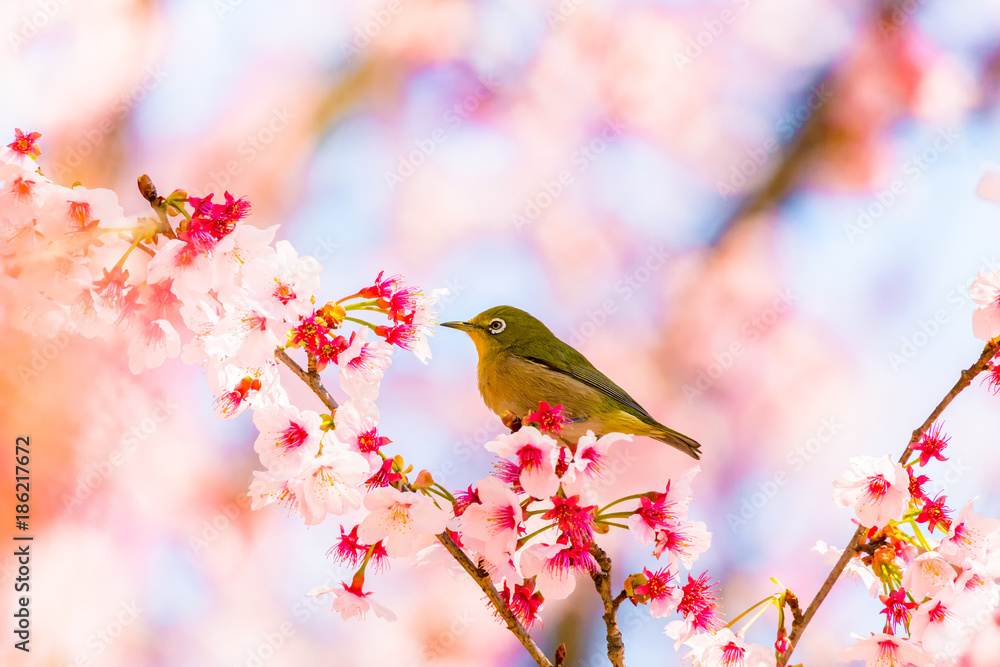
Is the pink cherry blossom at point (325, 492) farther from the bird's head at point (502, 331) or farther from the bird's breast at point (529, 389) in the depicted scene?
the bird's head at point (502, 331)

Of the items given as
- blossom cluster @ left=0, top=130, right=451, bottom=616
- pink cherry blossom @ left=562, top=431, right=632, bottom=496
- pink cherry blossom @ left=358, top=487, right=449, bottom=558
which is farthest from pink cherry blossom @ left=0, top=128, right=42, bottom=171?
pink cherry blossom @ left=562, top=431, right=632, bottom=496

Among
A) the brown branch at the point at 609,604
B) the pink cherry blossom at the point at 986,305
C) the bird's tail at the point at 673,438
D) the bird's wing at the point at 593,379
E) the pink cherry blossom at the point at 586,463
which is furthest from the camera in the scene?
the bird's wing at the point at 593,379

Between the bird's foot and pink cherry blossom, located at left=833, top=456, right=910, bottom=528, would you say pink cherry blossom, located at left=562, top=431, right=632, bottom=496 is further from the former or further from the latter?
pink cherry blossom, located at left=833, top=456, right=910, bottom=528

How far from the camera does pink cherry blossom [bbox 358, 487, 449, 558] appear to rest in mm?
1137

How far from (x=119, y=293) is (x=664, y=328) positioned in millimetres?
2257

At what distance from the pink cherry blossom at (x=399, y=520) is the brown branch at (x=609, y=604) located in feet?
0.82

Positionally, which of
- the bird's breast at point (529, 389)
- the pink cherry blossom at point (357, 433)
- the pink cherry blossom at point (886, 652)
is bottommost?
the pink cherry blossom at point (886, 652)

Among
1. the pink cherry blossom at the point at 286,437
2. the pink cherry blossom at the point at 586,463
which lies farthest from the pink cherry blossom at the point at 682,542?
the pink cherry blossom at the point at 286,437

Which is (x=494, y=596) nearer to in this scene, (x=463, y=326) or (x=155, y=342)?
(x=155, y=342)

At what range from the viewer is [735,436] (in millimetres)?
3084

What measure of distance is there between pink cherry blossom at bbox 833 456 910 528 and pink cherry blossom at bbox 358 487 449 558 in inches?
28.8

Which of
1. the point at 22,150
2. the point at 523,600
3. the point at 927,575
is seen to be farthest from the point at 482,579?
the point at 22,150

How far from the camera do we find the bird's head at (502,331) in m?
2.01

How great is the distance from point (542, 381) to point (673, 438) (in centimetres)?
35
